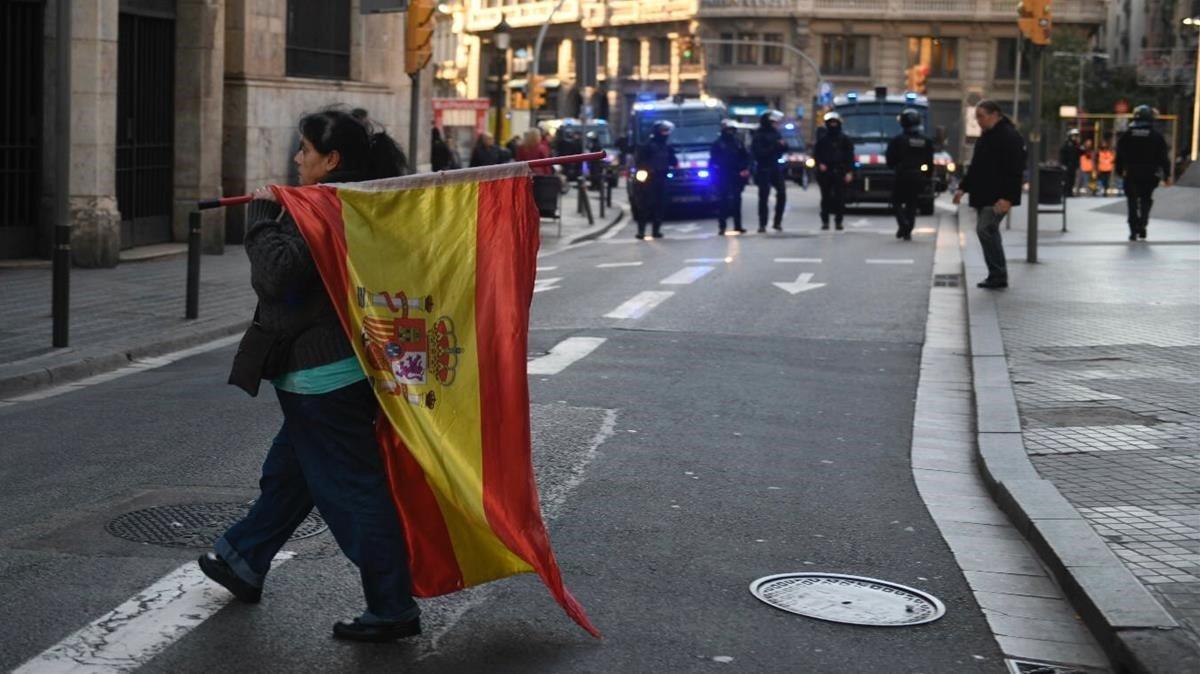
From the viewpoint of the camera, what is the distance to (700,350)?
534 inches

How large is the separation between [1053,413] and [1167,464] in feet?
5.30

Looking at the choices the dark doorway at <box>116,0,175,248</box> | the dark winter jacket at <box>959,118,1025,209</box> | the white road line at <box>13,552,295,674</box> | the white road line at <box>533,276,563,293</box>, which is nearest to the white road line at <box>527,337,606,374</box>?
the white road line at <box>533,276,563,293</box>

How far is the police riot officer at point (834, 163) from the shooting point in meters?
29.6

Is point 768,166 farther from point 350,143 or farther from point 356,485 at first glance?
point 356,485

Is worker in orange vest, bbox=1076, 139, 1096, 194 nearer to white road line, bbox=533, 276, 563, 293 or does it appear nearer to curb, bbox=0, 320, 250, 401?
white road line, bbox=533, 276, 563, 293

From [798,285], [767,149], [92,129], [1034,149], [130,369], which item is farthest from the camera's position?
[767,149]

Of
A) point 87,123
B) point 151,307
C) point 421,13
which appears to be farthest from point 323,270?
point 421,13

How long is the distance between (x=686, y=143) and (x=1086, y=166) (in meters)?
23.5

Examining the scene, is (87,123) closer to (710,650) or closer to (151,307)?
(151,307)

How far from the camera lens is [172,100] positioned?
23.3 m

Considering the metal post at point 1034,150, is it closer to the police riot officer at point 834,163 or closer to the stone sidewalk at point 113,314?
the police riot officer at point 834,163

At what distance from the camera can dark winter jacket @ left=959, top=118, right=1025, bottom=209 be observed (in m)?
18.0

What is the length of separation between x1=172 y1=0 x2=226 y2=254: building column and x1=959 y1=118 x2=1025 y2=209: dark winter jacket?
9621 millimetres

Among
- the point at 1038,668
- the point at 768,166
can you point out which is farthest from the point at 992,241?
the point at 1038,668
